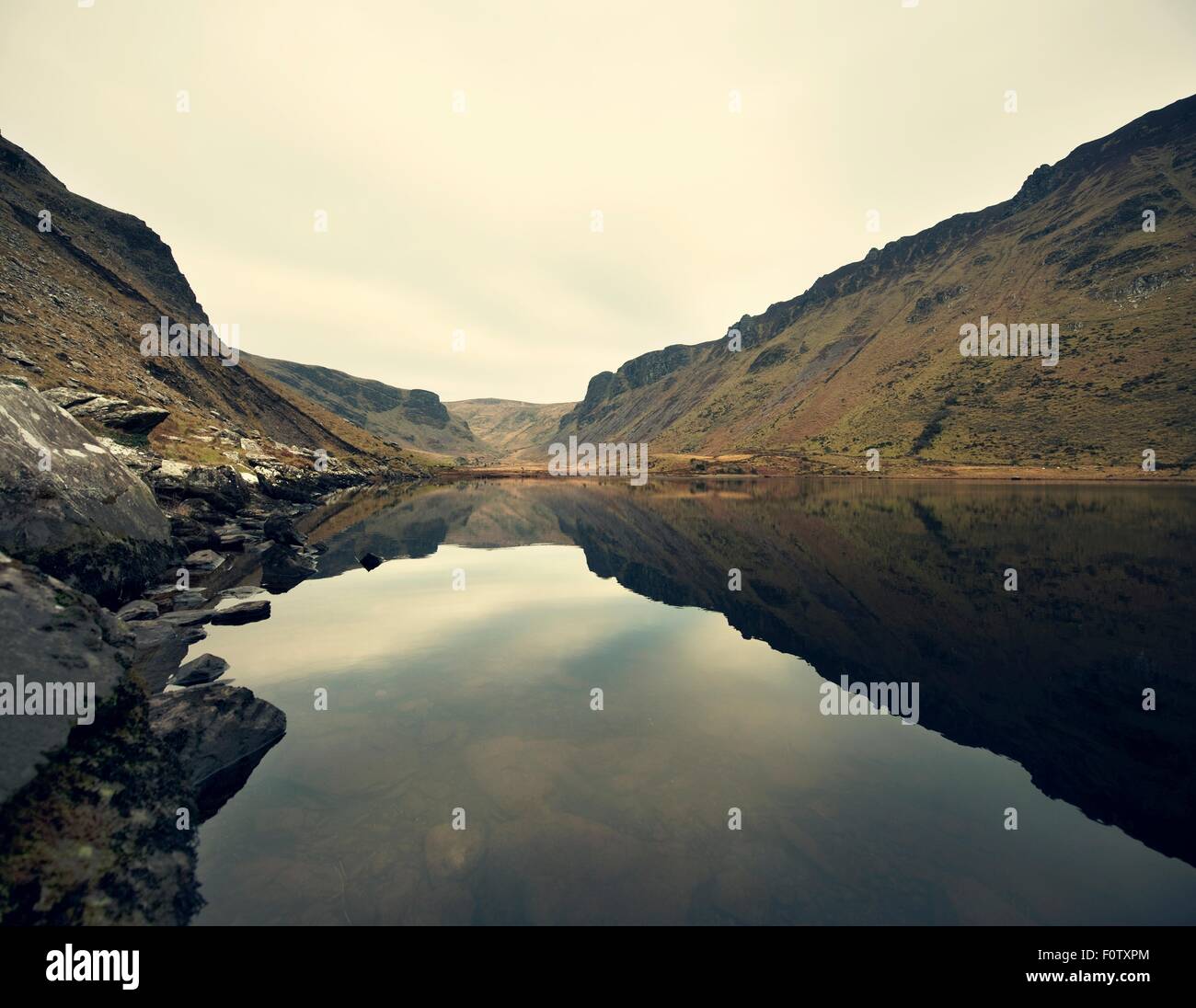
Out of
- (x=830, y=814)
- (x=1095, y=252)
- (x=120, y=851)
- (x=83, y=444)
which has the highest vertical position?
(x=1095, y=252)

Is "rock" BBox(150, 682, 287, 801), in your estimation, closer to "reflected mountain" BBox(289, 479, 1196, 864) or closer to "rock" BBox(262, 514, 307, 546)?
"reflected mountain" BBox(289, 479, 1196, 864)

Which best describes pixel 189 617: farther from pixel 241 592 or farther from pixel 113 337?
pixel 113 337

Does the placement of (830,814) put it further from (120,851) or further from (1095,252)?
(1095,252)

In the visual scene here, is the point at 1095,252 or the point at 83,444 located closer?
the point at 83,444

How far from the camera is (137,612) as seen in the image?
19766 mm

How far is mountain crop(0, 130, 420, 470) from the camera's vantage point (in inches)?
2055

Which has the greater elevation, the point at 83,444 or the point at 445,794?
the point at 83,444

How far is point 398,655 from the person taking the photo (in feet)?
61.1

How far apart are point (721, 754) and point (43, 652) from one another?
13786mm

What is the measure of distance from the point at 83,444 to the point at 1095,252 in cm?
25831
